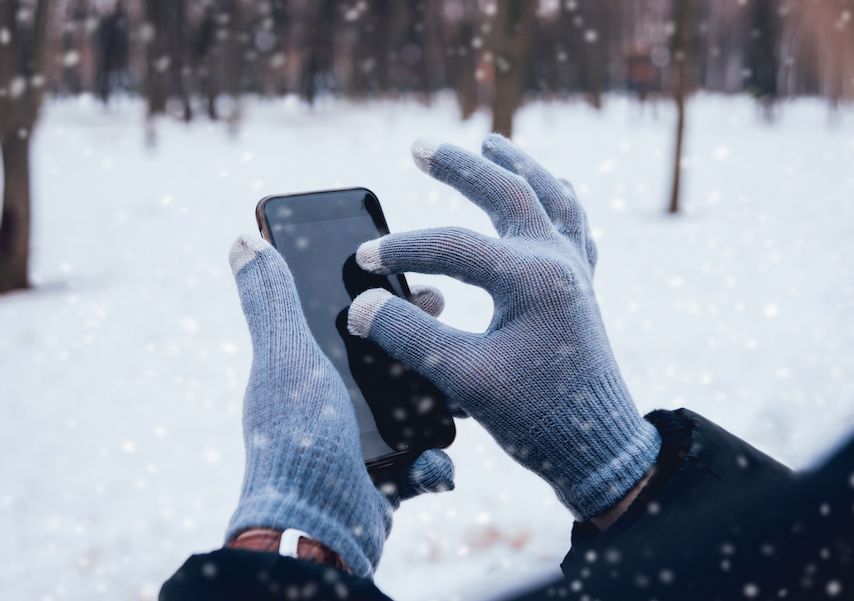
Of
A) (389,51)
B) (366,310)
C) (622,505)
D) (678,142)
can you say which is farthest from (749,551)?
(389,51)

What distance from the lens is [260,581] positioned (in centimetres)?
80

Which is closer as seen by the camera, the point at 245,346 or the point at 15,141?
the point at 245,346

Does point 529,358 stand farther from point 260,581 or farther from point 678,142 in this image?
point 678,142

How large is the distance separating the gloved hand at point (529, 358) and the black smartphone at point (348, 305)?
138 millimetres

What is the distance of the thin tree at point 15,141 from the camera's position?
5.74 metres

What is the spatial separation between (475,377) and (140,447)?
292 centimetres

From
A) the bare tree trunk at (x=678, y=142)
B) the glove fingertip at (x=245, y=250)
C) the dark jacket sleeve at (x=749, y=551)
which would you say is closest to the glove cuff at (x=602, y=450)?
the dark jacket sleeve at (x=749, y=551)

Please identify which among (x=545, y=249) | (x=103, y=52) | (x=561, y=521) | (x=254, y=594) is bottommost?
(x=561, y=521)

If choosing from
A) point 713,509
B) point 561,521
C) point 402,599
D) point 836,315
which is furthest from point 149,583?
point 836,315

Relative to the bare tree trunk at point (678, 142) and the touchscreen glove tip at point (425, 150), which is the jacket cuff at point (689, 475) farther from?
the bare tree trunk at point (678, 142)

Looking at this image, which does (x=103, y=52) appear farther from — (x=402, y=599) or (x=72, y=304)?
(x=402, y=599)

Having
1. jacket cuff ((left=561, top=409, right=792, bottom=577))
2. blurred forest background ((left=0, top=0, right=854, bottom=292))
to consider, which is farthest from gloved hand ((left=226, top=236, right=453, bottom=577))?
blurred forest background ((left=0, top=0, right=854, bottom=292))

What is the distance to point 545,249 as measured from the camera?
141 cm

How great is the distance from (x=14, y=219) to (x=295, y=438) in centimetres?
572
